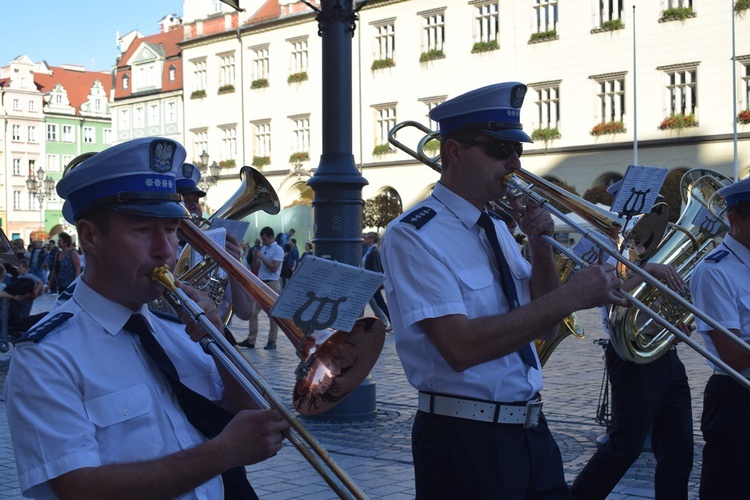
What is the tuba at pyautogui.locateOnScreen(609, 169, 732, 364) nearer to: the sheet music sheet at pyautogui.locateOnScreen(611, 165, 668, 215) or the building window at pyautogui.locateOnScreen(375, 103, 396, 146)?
the sheet music sheet at pyautogui.locateOnScreen(611, 165, 668, 215)

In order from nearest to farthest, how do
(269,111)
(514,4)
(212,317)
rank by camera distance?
(212,317), (514,4), (269,111)

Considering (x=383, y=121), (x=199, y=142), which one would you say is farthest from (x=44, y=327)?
(x=199, y=142)

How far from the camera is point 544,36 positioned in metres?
36.2

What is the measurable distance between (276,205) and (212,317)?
3683 millimetres

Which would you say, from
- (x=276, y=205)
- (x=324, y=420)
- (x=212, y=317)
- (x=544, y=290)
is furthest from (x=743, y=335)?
(x=324, y=420)

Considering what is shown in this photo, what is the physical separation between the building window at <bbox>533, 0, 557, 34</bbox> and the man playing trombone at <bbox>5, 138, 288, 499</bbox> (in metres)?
34.9

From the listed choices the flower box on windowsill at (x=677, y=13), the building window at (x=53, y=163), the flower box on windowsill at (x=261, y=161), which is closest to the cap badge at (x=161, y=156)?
the flower box on windowsill at (x=677, y=13)

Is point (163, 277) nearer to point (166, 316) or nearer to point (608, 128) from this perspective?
point (166, 316)

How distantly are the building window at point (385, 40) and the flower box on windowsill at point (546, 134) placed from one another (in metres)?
8.06

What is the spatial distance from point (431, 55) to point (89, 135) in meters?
50.2

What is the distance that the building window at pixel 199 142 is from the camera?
51.9 m

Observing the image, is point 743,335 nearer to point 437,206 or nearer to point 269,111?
point 437,206

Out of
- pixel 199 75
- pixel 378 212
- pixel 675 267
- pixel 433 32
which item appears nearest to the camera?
pixel 675 267

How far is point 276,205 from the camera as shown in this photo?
654cm
